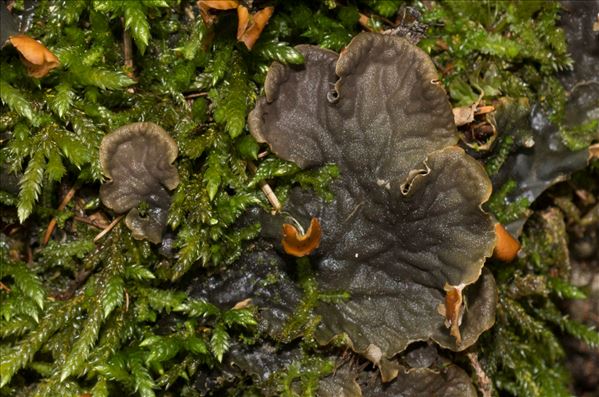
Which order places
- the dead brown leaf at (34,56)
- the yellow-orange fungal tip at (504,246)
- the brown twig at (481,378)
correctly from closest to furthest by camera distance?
the dead brown leaf at (34,56)
the yellow-orange fungal tip at (504,246)
the brown twig at (481,378)

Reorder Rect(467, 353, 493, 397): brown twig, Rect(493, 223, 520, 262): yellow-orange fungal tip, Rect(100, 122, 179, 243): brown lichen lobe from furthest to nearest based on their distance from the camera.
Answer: Rect(467, 353, 493, 397): brown twig
Rect(493, 223, 520, 262): yellow-orange fungal tip
Rect(100, 122, 179, 243): brown lichen lobe

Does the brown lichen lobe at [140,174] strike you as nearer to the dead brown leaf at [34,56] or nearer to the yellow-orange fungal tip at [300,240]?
the dead brown leaf at [34,56]

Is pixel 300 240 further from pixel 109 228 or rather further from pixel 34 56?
pixel 34 56

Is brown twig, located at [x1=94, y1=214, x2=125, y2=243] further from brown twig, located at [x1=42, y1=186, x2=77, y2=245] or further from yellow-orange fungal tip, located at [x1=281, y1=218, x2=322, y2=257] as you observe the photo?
yellow-orange fungal tip, located at [x1=281, y1=218, x2=322, y2=257]

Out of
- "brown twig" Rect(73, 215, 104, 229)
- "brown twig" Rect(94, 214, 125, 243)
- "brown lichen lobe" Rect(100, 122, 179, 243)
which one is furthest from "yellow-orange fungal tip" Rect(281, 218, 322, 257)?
"brown twig" Rect(73, 215, 104, 229)

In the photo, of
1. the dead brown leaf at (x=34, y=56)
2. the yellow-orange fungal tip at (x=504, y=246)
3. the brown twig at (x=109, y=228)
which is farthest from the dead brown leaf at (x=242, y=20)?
the yellow-orange fungal tip at (x=504, y=246)

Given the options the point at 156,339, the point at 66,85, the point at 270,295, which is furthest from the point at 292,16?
the point at 156,339
